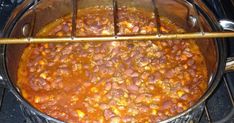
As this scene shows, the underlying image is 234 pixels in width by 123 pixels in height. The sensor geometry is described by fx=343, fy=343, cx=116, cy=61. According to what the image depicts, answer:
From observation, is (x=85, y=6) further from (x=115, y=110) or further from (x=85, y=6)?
(x=115, y=110)

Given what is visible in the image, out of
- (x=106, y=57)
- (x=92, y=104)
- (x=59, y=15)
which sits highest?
(x=59, y=15)

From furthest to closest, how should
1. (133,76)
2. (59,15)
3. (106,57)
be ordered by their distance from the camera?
(59,15), (106,57), (133,76)

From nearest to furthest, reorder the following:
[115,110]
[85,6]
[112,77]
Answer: [115,110]
[112,77]
[85,6]

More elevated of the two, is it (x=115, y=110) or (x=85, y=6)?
(x=85, y=6)

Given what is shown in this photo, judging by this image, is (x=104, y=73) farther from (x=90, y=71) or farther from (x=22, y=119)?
(x=22, y=119)

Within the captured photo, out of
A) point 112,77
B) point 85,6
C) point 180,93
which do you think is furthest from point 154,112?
point 85,6

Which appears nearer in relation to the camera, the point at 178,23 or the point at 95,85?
the point at 95,85

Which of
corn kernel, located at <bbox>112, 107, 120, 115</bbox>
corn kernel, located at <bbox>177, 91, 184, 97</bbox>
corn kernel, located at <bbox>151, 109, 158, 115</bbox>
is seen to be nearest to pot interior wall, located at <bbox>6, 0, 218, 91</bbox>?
corn kernel, located at <bbox>177, 91, 184, 97</bbox>

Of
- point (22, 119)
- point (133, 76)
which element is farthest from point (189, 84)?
point (22, 119)

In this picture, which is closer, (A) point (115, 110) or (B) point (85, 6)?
(A) point (115, 110)
